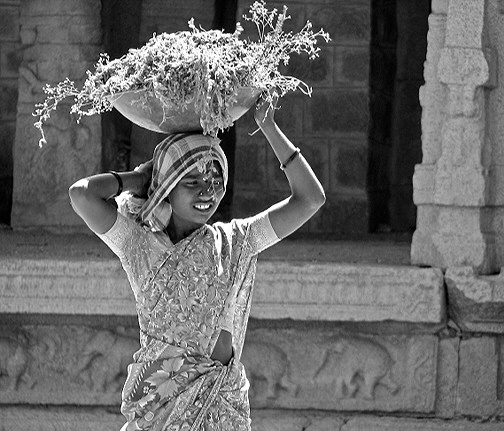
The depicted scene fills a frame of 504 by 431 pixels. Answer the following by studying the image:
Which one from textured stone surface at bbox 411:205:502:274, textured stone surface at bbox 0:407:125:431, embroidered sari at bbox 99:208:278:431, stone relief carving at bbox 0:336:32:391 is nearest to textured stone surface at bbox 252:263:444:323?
textured stone surface at bbox 411:205:502:274

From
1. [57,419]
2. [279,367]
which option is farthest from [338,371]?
[57,419]

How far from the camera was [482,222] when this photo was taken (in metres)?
6.42

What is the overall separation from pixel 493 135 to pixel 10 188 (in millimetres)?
2817

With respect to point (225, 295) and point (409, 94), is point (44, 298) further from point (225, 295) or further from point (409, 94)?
point (409, 94)

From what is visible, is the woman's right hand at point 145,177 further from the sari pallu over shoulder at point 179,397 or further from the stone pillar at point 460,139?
the stone pillar at point 460,139

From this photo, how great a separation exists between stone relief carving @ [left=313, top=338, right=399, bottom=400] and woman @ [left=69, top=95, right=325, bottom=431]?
2109 millimetres

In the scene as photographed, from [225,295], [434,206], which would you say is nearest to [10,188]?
[434,206]

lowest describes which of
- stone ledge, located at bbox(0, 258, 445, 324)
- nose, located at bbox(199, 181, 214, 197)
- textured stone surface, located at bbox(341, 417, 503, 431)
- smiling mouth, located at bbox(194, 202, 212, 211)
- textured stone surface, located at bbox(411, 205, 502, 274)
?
textured stone surface, located at bbox(341, 417, 503, 431)

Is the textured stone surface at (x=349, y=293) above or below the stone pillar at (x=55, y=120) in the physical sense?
below

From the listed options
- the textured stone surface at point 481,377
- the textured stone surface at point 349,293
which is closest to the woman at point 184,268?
the textured stone surface at point 349,293

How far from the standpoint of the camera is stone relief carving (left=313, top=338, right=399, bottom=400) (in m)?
6.51

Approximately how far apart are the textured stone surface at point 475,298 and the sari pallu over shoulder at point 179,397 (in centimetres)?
217

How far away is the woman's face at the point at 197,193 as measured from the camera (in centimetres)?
434

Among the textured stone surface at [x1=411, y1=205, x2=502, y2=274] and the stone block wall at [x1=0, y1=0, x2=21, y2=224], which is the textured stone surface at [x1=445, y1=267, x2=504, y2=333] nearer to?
the textured stone surface at [x1=411, y1=205, x2=502, y2=274]
